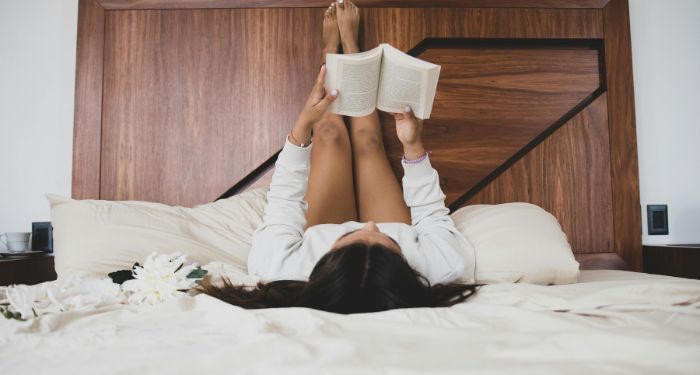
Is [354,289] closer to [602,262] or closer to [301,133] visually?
[301,133]

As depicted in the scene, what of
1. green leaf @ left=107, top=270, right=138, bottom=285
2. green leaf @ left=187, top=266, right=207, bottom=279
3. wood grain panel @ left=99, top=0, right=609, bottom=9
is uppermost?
wood grain panel @ left=99, top=0, right=609, bottom=9

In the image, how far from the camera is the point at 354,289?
2.87 ft

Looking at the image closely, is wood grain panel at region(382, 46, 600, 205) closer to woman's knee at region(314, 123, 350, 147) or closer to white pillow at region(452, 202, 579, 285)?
woman's knee at region(314, 123, 350, 147)

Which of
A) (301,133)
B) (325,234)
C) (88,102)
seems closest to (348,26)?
(301,133)

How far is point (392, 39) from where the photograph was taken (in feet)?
6.04

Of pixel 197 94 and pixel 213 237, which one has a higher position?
pixel 197 94

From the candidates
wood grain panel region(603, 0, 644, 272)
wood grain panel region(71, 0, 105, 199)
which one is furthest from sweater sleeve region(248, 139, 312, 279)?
wood grain panel region(603, 0, 644, 272)

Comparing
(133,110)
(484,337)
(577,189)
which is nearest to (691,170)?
(577,189)

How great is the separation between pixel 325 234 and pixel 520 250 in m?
0.49

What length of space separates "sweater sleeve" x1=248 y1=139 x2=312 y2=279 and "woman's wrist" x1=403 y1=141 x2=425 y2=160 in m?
0.29

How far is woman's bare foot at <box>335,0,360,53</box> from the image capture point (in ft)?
5.72

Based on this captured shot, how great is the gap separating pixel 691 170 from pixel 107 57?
2286 millimetres

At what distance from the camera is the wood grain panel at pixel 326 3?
70.8 inches

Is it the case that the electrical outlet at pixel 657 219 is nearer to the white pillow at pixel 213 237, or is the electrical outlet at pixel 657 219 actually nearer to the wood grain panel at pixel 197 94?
the white pillow at pixel 213 237
